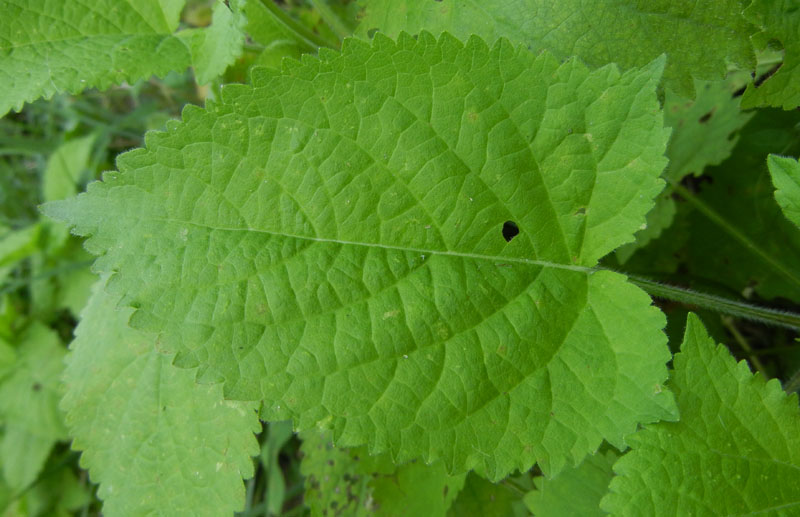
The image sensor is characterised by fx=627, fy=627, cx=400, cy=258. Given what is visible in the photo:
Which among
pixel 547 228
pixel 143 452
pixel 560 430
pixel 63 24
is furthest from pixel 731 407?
pixel 63 24

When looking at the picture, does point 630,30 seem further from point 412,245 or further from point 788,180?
point 412,245

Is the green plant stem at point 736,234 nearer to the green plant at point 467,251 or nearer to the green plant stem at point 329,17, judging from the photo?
the green plant at point 467,251

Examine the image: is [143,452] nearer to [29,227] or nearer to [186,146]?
[186,146]

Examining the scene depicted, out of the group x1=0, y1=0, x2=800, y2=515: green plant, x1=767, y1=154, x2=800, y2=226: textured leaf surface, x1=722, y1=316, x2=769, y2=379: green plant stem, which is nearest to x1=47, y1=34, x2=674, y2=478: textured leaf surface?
x1=0, y1=0, x2=800, y2=515: green plant

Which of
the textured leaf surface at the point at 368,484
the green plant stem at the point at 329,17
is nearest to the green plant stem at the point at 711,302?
the textured leaf surface at the point at 368,484

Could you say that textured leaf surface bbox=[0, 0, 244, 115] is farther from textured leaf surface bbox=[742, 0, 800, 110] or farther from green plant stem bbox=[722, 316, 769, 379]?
green plant stem bbox=[722, 316, 769, 379]

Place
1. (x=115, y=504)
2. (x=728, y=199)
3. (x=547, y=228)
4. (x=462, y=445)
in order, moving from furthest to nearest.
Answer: (x=728, y=199) < (x=115, y=504) < (x=547, y=228) < (x=462, y=445)
